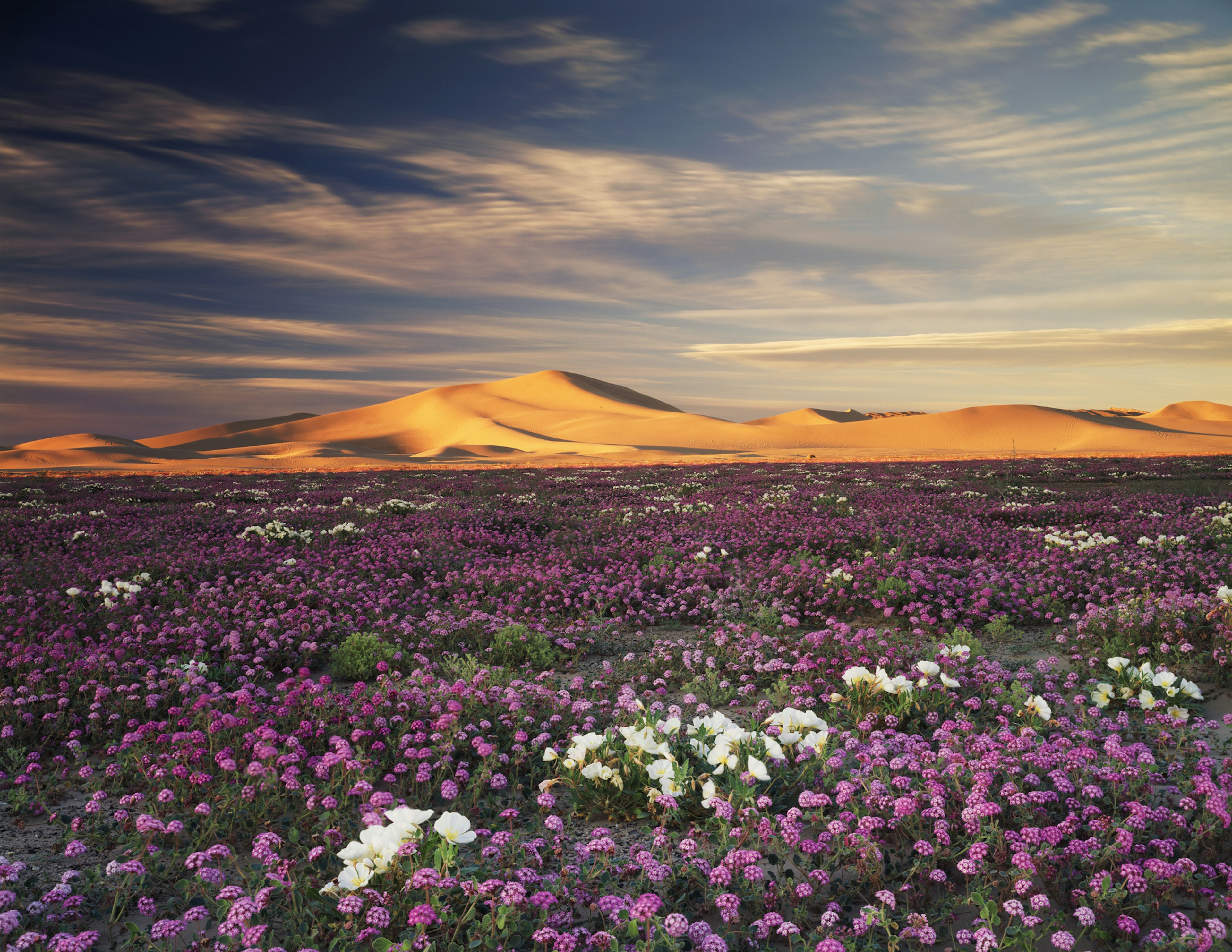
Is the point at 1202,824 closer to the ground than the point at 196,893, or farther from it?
farther from it

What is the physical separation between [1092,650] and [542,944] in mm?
6678

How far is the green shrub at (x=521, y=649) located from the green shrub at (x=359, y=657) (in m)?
1.12

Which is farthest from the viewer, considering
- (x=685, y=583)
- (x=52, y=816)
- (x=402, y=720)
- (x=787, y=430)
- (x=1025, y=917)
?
(x=787, y=430)

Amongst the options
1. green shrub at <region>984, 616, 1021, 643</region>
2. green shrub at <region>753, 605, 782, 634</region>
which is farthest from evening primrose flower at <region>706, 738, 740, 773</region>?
green shrub at <region>984, 616, 1021, 643</region>

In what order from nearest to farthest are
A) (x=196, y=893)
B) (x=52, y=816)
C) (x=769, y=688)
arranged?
(x=196, y=893), (x=52, y=816), (x=769, y=688)

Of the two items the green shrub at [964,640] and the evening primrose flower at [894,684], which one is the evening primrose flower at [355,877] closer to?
the evening primrose flower at [894,684]

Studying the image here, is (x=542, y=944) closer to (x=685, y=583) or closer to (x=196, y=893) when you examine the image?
(x=196, y=893)

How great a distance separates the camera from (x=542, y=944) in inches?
125

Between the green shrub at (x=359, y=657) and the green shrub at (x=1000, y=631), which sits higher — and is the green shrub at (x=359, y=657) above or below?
below

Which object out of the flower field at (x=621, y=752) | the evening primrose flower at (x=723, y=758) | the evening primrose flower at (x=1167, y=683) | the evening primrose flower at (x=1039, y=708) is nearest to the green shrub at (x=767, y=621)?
the flower field at (x=621, y=752)

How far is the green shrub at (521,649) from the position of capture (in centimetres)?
775

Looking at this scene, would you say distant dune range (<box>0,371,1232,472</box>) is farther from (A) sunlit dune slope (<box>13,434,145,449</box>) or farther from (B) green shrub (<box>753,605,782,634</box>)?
(B) green shrub (<box>753,605,782,634</box>)

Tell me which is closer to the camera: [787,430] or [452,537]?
[452,537]

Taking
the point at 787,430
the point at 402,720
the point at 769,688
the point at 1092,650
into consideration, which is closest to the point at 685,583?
the point at 769,688
